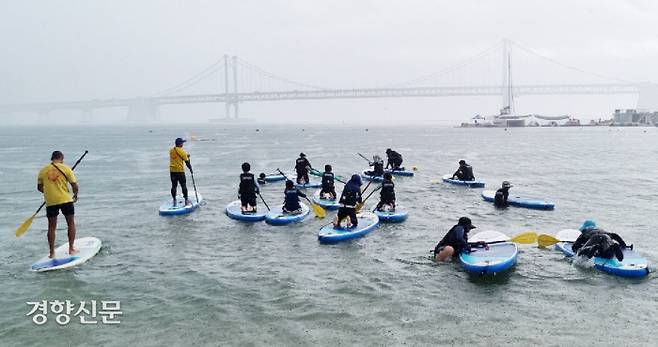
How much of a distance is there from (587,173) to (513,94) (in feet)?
440

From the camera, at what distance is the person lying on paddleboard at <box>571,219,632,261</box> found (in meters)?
11.0

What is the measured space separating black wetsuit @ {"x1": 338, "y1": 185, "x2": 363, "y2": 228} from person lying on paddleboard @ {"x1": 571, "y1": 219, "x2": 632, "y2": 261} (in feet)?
18.7

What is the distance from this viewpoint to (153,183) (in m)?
27.3

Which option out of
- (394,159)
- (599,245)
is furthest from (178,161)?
(394,159)

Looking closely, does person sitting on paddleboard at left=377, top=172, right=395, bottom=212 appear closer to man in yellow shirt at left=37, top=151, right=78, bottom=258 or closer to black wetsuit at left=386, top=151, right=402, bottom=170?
man in yellow shirt at left=37, top=151, right=78, bottom=258

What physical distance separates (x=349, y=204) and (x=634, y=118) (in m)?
161

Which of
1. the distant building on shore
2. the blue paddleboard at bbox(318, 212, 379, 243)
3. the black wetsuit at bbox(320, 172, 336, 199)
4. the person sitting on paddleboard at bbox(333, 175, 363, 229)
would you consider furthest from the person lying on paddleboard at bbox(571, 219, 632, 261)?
the distant building on shore

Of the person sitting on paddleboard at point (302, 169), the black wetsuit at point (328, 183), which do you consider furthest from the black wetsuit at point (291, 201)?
the person sitting on paddleboard at point (302, 169)

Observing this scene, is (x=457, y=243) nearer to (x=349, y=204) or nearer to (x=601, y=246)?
(x=601, y=246)

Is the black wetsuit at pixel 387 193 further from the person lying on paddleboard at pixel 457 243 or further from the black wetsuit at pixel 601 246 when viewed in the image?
the black wetsuit at pixel 601 246

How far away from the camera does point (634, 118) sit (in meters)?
146

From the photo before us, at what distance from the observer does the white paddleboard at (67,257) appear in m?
11.0

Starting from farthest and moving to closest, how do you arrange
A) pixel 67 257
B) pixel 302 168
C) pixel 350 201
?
pixel 302 168 < pixel 350 201 < pixel 67 257

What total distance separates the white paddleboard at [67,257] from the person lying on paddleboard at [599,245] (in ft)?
38.0
